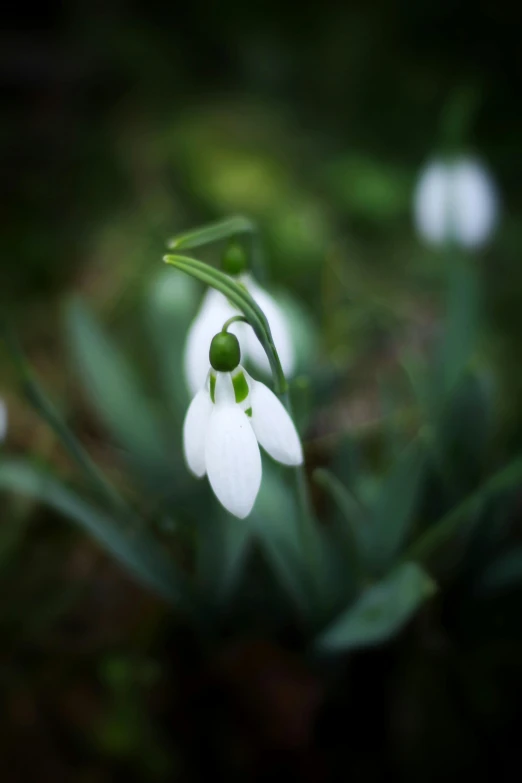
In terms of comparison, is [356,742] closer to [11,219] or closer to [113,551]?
[113,551]

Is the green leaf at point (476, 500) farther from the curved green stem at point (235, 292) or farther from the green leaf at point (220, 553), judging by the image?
the curved green stem at point (235, 292)

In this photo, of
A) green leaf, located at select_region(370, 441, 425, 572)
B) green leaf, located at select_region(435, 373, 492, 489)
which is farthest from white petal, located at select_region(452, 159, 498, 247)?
green leaf, located at select_region(370, 441, 425, 572)

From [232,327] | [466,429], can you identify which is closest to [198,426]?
[232,327]

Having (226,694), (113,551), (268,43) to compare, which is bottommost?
(226,694)

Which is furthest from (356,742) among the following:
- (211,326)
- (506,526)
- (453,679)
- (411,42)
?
(411,42)

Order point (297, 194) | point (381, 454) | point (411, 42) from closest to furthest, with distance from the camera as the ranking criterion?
point (381, 454)
point (297, 194)
point (411, 42)

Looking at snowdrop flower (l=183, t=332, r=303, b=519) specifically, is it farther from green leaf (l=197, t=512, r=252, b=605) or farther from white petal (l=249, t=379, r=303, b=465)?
green leaf (l=197, t=512, r=252, b=605)
